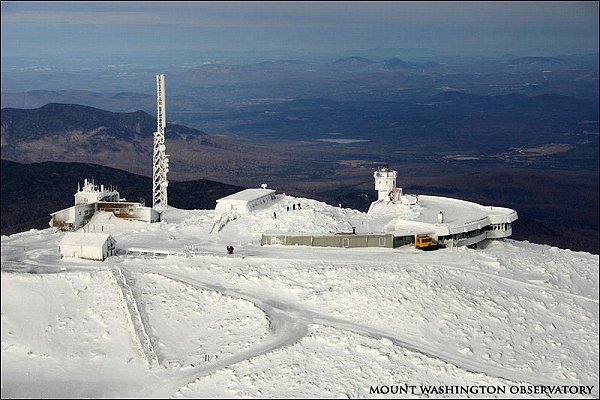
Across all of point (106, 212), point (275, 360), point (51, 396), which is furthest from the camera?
point (106, 212)

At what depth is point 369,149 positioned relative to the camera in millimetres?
162625

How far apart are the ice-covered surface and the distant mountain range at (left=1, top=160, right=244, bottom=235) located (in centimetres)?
3627

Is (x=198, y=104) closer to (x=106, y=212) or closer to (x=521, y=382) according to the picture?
(x=106, y=212)

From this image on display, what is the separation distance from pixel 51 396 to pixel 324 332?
428 inches

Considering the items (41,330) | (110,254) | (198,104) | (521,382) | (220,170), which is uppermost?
(198,104)

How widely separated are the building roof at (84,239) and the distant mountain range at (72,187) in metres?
34.9

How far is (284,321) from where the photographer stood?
33531mm

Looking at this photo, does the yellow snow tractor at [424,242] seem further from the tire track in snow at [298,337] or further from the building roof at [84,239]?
the building roof at [84,239]

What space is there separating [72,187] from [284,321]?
62788mm

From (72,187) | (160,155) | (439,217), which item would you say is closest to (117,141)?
(72,187)

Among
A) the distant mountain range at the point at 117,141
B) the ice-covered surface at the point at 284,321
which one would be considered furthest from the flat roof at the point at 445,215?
the distant mountain range at the point at 117,141

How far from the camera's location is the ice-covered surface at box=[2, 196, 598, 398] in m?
28.8

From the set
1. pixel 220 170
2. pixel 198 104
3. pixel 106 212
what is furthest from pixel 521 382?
pixel 198 104

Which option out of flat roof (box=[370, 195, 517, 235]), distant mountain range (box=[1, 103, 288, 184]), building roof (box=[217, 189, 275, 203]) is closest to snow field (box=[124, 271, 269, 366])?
flat roof (box=[370, 195, 517, 235])
